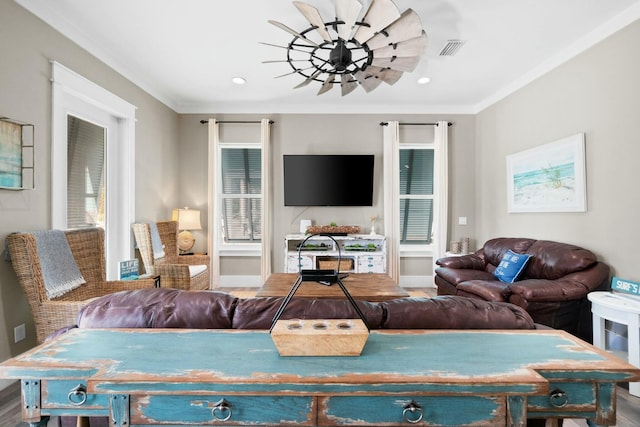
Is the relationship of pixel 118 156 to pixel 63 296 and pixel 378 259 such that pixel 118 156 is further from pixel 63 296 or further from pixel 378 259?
pixel 378 259

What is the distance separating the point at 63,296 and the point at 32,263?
16.1 inches

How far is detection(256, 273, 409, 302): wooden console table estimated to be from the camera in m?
2.62

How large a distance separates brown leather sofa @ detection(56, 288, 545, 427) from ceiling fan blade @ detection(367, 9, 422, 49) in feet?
6.10

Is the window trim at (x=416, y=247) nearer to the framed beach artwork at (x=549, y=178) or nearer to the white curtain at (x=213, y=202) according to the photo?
the framed beach artwork at (x=549, y=178)

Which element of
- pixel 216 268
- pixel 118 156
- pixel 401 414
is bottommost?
pixel 216 268

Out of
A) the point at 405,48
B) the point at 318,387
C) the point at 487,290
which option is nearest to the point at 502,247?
the point at 487,290

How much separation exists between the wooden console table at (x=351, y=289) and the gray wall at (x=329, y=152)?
1.80 meters

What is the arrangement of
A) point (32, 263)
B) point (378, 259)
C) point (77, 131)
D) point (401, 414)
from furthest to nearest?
point (378, 259) → point (77, 131) → point (32, 263) → point (401, 414)

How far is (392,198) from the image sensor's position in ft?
16.4

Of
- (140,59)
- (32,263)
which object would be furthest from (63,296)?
(140,59)

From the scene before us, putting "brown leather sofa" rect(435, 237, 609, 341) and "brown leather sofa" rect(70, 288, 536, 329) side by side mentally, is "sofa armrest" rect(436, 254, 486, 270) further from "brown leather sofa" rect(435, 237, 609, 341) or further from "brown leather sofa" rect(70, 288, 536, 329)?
"brown leather sofa" rect(70, 288, 536, 329)

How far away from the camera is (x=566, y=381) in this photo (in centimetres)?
Result: 88

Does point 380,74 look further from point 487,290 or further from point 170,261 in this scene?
point 170,261

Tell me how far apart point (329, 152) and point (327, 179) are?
1.56 ft
